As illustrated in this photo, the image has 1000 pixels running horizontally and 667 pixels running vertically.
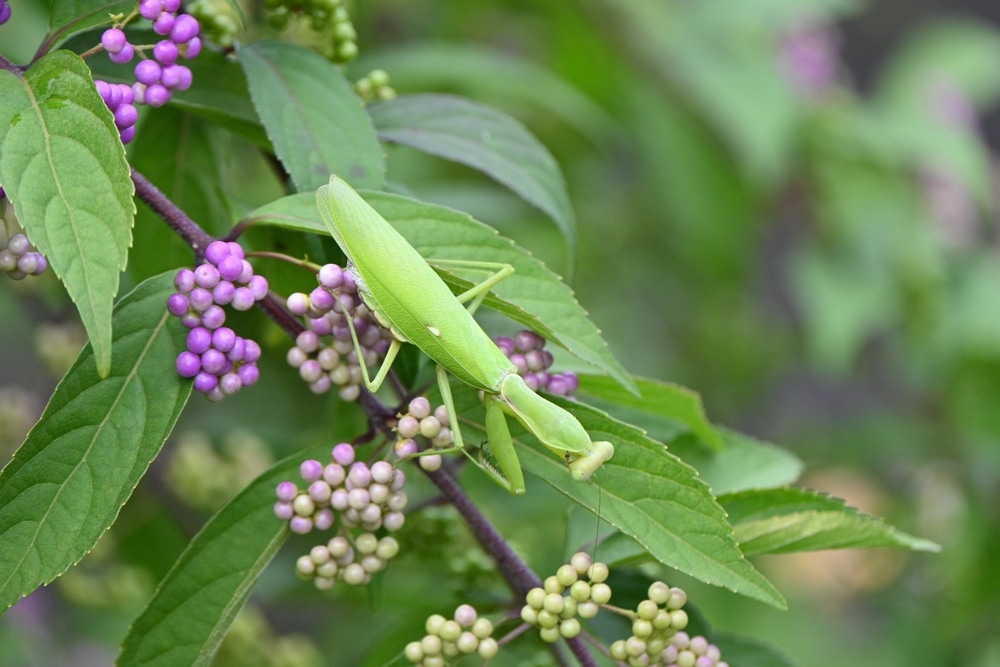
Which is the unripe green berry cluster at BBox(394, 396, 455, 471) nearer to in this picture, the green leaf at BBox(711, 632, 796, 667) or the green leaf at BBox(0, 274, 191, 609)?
the green leaf at BBox(0, 274, 191, 609)

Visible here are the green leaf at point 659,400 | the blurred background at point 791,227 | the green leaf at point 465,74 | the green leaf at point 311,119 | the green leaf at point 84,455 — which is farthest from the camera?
the blurred background at point 791,227

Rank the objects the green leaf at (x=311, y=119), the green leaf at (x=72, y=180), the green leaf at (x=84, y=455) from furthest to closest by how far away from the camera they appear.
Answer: the green leaf at (x=311, y=119), the green leaf at (x=84, y=455), the green leaf at (x=72, y=180)

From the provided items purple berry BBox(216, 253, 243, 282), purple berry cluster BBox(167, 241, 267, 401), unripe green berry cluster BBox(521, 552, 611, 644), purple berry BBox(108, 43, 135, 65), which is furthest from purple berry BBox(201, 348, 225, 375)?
unripe green berry cluster BBox(521, 552, 611, 644)

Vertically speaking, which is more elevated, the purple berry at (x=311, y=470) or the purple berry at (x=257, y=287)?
the purple berry at (x=257, y=287)

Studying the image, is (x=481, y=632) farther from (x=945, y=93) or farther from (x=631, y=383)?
(x=945, y=93)

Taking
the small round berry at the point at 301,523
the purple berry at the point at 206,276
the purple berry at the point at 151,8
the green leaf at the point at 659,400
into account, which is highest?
the purple berry at the point at 151,8

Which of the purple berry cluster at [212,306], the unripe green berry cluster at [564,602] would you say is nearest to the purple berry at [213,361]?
the purple berry cluster at [212,306]

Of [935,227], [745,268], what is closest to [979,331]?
[935,227]

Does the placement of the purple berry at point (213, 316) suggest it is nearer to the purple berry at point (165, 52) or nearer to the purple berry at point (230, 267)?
the purple berry at point (230, 267)
